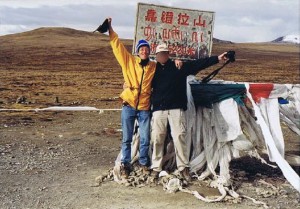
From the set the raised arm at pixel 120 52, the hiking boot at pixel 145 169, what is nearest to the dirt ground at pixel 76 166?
the hiking boot at pixel 145 169

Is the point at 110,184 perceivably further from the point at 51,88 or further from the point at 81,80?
the point at 81,80

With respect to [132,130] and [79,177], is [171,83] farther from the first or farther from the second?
[79,177]

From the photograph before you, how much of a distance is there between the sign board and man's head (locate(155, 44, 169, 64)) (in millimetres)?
727

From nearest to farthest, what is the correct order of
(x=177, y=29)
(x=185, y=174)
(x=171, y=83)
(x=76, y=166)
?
(x=171, y=83)
(x=185, y=174)
(x=177, y=29)
(x=76, y=166)

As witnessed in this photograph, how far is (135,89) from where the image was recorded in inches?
205

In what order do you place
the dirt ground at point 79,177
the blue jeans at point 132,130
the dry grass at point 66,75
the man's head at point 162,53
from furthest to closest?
1. the dry grass at point 66,75
2. the blue jeans at point 132,130
3. the man's head at point 162,53
4. the dirt ground at point 79,177

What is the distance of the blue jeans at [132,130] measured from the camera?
5301mm

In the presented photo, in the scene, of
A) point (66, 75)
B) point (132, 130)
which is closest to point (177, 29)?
point (132, 130)

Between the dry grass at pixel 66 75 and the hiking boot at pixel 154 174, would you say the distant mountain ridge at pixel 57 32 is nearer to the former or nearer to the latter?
the dry grass at pixel 66 75

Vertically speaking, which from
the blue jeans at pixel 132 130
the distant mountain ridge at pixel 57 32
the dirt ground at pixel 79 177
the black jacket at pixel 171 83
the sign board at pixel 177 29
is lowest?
the dirt ground at pixel 79 177

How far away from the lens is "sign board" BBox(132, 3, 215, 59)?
19.2 feet

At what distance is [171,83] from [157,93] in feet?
0.66

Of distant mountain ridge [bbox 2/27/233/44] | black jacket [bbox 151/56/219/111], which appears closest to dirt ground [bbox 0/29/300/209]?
black jacket [bbox 151/56/219/111]

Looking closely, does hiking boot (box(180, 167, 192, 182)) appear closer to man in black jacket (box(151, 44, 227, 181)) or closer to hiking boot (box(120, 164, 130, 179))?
man in black jacket (box(151, 44, 227, 181))
